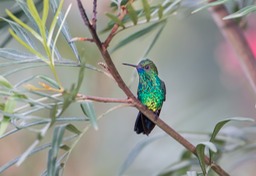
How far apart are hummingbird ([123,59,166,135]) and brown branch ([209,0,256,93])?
228mm

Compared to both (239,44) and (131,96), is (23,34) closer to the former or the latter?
(131,96)

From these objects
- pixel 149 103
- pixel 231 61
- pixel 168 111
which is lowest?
pixel 168 111

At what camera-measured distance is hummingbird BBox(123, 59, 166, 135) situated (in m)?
0.62

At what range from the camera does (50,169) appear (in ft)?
1.70

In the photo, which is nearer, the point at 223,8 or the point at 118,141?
the point at 223,8

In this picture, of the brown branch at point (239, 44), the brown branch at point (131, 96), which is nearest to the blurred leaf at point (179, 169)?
the brown branch at point (239, 44)

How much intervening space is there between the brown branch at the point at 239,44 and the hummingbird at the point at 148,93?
0.75ft

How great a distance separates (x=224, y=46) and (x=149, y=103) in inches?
45.0

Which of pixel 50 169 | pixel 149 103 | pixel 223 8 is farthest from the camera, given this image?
pixel 223 8

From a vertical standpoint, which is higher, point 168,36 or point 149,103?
point 149,103

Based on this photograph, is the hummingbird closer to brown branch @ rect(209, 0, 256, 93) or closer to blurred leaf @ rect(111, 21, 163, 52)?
blurred leaf @ rect(111, 21, 163, 52)

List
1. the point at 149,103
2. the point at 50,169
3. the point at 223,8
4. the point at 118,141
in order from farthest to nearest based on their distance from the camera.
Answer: the point at 118,141
the point at 223,8
the point at 149,103
the point at 50,169

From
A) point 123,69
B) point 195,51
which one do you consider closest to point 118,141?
point 123,69

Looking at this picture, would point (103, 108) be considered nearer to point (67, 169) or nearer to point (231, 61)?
point (67, 169)
